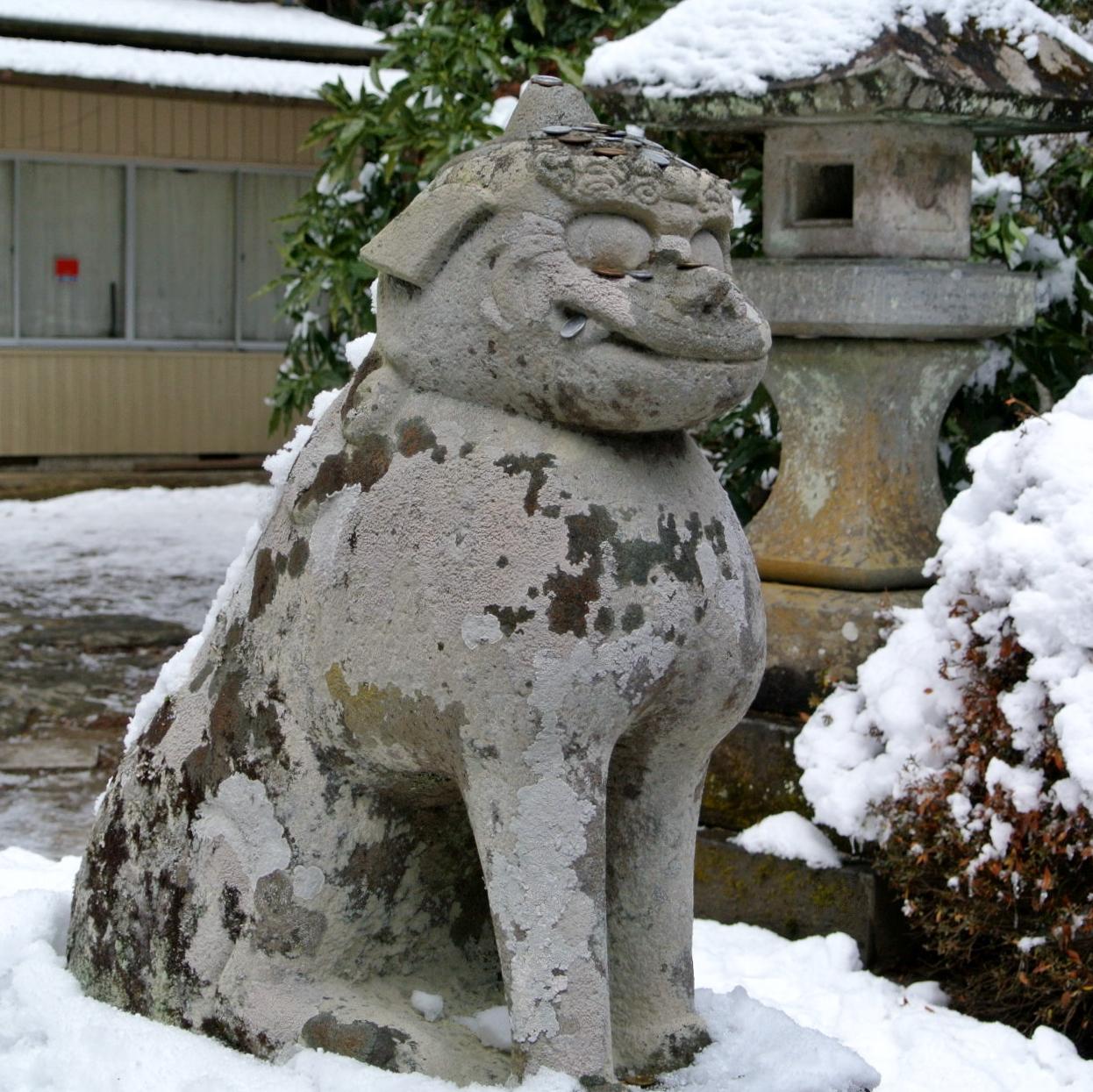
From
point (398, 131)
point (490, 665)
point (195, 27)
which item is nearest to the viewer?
point (490, 665)

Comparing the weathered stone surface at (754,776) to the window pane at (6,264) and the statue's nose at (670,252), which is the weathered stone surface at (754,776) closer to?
the statue's nose at (670,252)

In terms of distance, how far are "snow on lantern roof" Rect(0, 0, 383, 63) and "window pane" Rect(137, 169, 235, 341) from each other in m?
1.22

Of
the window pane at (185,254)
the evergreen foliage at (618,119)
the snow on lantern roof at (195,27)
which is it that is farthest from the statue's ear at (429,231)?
the window pane at (185,254)

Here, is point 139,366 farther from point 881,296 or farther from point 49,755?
point 881,296

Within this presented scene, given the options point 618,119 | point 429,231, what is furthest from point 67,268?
point 429,231

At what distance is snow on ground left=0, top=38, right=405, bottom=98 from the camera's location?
8.92m

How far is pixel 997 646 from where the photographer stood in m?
3.42

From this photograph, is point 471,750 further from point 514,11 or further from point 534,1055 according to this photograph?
point 514,11

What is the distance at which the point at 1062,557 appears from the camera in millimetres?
3289

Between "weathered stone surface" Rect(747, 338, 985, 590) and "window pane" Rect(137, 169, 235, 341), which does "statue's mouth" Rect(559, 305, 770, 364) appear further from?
"window pane" Rect(137, 169, 235, 341)

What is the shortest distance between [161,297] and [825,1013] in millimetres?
8885

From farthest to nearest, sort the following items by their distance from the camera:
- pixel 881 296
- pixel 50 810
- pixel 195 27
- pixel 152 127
Result: 1. pixel 152 127
2. pixel 195 27
3. pixel 50 810
4. pixel 881 296

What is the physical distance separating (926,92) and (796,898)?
5.79ft

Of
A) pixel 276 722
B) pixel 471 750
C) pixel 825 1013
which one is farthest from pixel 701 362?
pixel 825 1013
